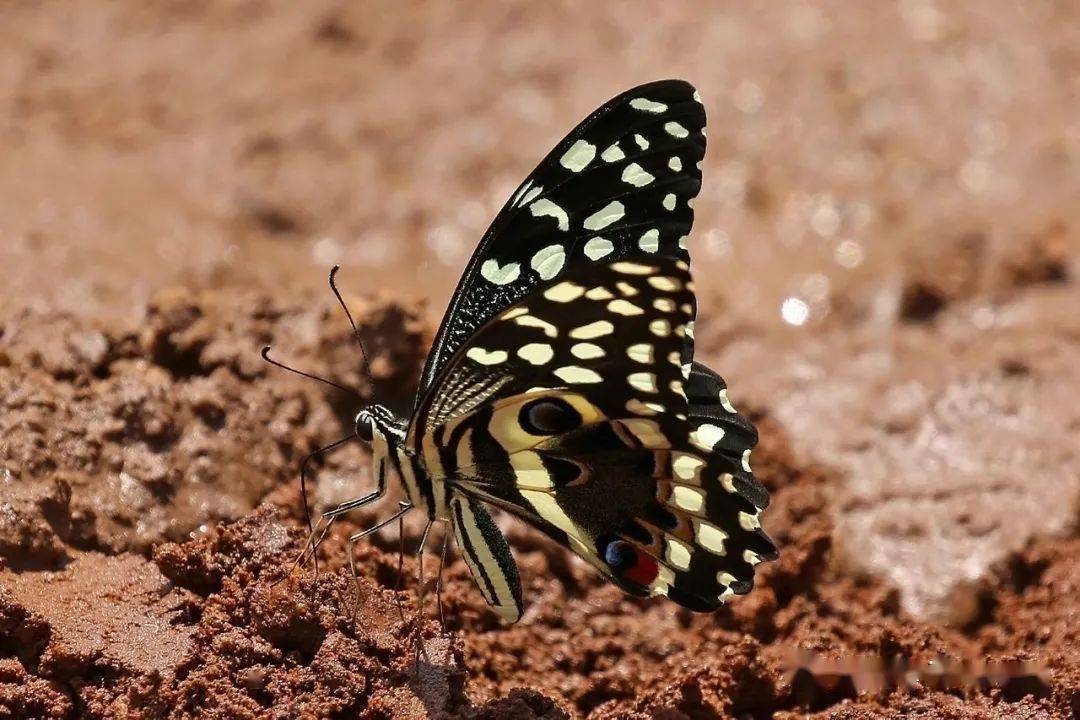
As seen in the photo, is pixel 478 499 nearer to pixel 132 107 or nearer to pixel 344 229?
pixel 344 229

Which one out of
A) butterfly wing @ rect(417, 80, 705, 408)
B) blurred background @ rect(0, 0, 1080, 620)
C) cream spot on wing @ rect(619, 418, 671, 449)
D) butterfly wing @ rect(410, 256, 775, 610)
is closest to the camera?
butterfly wing @ rect(410, 256, 775, 610)

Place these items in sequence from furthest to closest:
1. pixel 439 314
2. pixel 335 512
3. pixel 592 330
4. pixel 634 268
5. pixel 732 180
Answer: pixel 732 180 → pixel 439 314 → pixel 335 512 → pixel 592 330 → pixel 634 268

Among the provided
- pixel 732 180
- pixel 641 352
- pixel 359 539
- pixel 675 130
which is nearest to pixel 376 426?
pixel 359 539

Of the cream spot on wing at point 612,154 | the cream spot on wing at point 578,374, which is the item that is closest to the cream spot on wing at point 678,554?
the cream spot on wing at point 578,374

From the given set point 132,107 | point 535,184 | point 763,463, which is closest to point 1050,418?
point 763,463

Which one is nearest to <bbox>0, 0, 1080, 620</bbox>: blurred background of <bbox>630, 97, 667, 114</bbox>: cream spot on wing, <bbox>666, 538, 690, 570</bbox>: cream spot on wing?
<bbox>666, 538, 690, 570</bbox>: cream spot on wing

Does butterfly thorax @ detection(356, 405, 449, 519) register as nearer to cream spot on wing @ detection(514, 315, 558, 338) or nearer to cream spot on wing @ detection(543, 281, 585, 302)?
cream spot on wing @ detection(514, 315, 558, 338)

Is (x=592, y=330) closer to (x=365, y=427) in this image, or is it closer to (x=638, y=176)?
(x=638, y=176)
